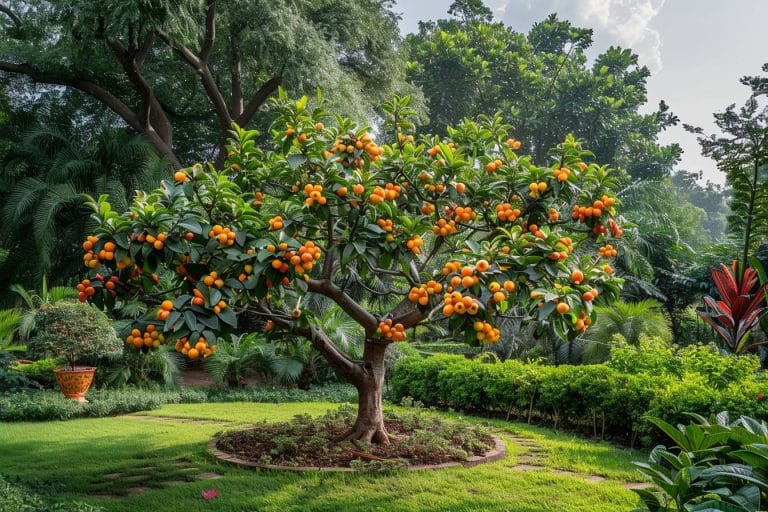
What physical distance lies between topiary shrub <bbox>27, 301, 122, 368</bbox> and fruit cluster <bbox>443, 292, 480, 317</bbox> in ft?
26.1

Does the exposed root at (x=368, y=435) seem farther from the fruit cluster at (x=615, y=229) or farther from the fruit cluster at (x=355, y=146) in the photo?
the fruit cluster at (x=615, y=229)

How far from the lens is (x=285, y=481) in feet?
15.7

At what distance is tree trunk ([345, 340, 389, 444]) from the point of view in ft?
18.7

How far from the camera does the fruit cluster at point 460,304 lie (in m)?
3.74

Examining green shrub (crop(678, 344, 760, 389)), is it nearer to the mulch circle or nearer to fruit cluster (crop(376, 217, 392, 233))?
the mulch circle

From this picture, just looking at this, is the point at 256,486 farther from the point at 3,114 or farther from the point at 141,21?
the point at 3,114

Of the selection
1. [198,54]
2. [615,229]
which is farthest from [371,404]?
[198,54]

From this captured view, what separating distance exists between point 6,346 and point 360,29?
32.9 ft

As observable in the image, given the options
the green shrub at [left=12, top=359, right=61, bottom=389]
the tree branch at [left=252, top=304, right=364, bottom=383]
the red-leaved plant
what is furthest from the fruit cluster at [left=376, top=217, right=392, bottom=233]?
the green shrub at [left=12, top=359, right=61, bottom=389]

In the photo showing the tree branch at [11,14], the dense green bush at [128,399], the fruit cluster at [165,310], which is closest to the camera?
the fruit cluster at [165,310]

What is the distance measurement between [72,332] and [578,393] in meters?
7.59

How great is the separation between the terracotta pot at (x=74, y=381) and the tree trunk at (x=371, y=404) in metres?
5.74

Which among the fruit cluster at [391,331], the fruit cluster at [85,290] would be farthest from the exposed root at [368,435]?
the fruit cluster at [85,290]

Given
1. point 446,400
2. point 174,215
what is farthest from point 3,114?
point 174,215
